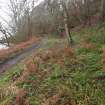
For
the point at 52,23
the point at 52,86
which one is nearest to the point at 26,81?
the point at 52,86

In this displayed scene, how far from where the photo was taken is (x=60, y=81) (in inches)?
263

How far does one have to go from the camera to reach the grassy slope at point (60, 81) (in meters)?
5.71

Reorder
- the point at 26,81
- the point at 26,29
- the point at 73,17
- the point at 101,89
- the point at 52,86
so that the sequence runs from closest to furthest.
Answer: the point at 101,89, the point at 52,86, the point at 26,81, the point at 73,17, the point at 26,29

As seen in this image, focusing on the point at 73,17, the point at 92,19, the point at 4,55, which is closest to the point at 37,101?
the point at 4,55

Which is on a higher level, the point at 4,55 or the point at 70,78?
the point at 70,78

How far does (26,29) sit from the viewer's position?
25266 mm

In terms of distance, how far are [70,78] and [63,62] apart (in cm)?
146

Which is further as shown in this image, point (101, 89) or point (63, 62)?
point (63, 62)

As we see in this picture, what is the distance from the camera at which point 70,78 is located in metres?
6.67

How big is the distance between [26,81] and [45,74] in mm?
718

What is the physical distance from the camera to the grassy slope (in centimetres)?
571

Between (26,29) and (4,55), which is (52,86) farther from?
(26,29)

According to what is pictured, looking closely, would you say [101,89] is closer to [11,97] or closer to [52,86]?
[52,86]

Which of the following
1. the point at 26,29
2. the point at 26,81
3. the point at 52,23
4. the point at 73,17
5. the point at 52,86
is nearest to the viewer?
the point at 52,86
